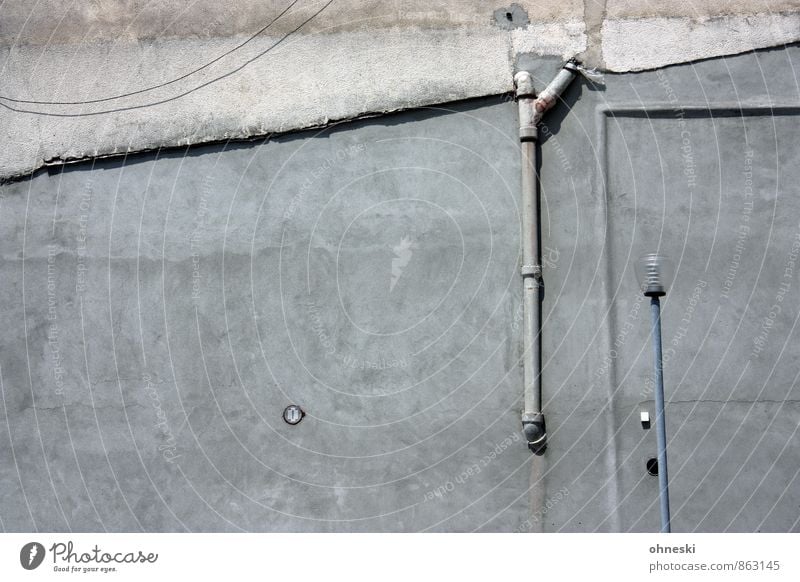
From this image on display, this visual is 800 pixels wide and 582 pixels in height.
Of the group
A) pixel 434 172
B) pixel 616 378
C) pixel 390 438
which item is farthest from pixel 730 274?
pixel 390 438

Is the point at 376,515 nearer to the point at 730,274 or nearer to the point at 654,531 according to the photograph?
the point at 654,531

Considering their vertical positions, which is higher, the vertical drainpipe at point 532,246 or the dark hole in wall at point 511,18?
the dark hole in wall at point 511,18

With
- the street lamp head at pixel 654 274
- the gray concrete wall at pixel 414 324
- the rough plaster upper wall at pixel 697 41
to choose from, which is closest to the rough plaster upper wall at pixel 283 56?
the rough plaster upper wall at pixel 697 41

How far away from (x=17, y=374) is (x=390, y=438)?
410cm

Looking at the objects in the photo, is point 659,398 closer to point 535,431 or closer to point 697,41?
point 535,431

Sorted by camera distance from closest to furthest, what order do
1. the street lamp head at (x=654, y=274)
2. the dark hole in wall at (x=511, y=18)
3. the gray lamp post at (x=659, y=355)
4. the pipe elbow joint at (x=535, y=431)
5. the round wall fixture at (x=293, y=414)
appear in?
1. the street lamp head at (x=654, y=274)
2. the gray lamp post at (x=659, y=355)
3. the pipe elbow joint at (x=535, y=431)
4. the round wall fixture at (x=293, y=414)
5. the dark hole in wall at (x=511, y=18)

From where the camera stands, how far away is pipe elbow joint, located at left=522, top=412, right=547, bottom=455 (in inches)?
392

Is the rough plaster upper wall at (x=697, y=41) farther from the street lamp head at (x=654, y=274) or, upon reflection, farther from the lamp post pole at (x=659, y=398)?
the lamp post pole at (x=659, y=398)

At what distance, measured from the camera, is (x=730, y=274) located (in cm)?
1015

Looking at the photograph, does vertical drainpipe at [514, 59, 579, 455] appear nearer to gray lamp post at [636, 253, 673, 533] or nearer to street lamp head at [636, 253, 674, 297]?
street lamp head at [636, 253, 674, 297]

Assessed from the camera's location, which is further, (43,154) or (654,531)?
(43,154)

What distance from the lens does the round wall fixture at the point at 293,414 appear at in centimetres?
1027

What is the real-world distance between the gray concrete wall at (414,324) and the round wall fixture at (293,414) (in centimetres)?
9

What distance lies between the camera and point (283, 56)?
1055 cm
